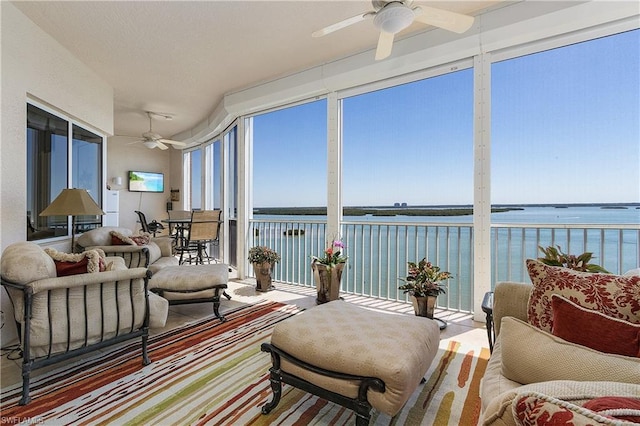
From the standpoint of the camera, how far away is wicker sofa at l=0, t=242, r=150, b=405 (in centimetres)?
177

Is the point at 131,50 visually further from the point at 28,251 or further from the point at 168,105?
the point at 28,251

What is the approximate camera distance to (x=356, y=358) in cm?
144

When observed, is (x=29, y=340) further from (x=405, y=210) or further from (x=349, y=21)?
(x=405, y=210)

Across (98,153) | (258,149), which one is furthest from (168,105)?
(258,149)

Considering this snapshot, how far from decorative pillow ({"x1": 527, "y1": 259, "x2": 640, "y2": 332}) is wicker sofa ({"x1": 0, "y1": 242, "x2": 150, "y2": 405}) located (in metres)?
2.33

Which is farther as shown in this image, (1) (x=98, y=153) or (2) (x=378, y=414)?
(1) (x=98, y=153)

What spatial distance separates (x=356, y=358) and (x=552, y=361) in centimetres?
76

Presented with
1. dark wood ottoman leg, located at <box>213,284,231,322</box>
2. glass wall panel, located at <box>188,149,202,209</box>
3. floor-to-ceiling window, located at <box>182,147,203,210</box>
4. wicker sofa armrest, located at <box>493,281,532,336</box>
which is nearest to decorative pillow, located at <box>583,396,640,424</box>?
wicker sofa armrest, located at <box>493,281,532,336</box>

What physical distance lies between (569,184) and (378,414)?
263 cm

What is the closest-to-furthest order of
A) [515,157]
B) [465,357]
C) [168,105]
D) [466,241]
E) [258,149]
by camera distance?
[465,357] → [515,157] → [466,241] → [258,149] → [168,105]

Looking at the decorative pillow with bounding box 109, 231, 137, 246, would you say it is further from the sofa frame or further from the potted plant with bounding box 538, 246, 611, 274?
the potted plant with bounding box 538, 246, 611, 274

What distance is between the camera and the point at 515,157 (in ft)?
9.86

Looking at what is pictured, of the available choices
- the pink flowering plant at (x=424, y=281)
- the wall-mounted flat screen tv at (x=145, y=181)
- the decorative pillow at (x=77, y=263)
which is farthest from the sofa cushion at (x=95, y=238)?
the wall-mounted flat screen tv at (x=145, y=181)

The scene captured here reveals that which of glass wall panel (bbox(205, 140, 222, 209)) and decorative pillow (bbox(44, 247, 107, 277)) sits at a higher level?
glass wall panel (bbox(205, 140, 222, 209))
